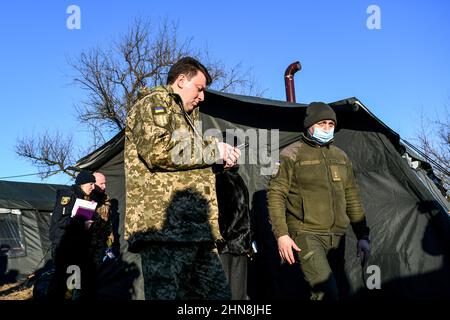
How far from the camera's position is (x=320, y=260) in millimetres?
3873

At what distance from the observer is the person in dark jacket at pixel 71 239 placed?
639 cm

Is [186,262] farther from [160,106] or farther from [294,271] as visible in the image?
[294,271]

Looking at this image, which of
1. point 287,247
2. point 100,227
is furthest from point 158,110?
point 100,227

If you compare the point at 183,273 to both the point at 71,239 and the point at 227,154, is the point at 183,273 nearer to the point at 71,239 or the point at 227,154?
the point at 227,154

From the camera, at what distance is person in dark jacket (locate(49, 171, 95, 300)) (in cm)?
639

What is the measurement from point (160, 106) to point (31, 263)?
12667 millimetres

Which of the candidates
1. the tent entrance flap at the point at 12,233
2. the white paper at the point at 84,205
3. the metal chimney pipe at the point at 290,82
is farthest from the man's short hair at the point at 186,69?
the tent entrance flap at the point at 12,233

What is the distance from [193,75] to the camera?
11.8 feet

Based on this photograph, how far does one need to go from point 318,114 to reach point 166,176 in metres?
1.57

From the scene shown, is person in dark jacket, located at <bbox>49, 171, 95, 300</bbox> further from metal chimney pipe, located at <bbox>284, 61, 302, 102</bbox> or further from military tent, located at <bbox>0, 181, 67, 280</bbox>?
military tent, located at <bbox>0, 181, 67, 280</bbox>

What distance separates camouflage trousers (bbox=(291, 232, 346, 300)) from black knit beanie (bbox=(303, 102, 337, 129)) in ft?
3.03

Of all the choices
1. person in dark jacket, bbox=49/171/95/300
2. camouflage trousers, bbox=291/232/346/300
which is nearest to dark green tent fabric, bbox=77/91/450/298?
person in dark jacket, bbox=49/171/95/300

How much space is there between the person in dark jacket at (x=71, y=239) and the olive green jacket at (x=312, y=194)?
319cm
